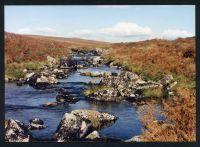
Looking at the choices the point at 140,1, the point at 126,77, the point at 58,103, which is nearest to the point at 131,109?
the point at 126,77

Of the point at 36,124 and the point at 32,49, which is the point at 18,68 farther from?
the point at 36,124

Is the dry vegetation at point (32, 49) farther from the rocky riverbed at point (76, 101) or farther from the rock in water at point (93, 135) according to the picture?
the rock in water at point (93, 135)

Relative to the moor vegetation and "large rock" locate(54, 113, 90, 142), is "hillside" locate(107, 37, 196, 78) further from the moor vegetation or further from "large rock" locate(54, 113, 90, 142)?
"large rock" locate(54, 113, 90, 142)

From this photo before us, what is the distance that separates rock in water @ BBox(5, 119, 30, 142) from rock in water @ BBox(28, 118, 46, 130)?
0.09 m

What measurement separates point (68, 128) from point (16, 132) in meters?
0.64

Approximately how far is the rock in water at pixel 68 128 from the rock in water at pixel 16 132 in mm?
379

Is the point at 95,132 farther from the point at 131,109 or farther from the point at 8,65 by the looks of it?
the point at 8,65

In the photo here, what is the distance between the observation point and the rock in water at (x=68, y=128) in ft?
19.9

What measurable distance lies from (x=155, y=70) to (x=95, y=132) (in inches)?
42.7

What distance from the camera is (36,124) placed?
610 centimetres

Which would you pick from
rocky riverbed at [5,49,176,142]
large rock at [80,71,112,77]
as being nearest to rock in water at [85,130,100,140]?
rocky riverbed at [5,49,176,142]

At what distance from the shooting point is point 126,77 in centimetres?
632

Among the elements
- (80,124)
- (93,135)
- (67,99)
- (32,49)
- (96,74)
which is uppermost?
(32,49)

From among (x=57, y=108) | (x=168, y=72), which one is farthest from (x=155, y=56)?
(x=57, y=108)
